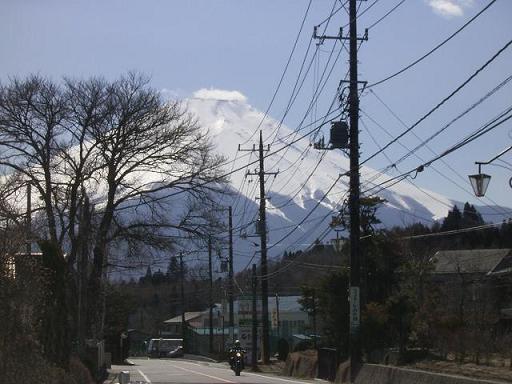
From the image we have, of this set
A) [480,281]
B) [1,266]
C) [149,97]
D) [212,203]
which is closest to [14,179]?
[149,97]

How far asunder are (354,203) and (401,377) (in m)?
7.54

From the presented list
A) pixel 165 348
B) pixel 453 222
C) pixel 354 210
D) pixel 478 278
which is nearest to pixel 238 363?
pixel 354 210

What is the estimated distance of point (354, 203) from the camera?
91.5 feet

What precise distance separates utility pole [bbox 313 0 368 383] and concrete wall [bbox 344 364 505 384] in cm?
114

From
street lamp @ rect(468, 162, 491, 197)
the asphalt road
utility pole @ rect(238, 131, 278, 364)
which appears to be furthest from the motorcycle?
street lamp @ rect(468, 162, 491, 197)

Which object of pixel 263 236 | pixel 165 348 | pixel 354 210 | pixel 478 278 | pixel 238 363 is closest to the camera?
pixel 354 210

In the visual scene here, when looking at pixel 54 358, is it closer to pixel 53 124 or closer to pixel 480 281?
pixel 53 124

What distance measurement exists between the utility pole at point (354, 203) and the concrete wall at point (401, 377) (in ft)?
3.75

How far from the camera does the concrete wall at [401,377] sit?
58.8 ft

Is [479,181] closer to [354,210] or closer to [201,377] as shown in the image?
[354,210]

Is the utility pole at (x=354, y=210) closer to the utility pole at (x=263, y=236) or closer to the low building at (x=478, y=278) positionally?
the low building at (x=478, y=278)

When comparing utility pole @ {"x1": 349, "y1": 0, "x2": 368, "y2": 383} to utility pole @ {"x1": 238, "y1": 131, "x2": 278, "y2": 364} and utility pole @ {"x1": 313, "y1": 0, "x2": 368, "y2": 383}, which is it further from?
utility pole @ {"x1": 238, "y1": 131, "x2": 278, "y2": 364}

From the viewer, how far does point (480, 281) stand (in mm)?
50281

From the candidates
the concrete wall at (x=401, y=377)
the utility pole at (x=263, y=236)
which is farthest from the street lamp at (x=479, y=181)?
the utility pole at (x=263, y=236)
